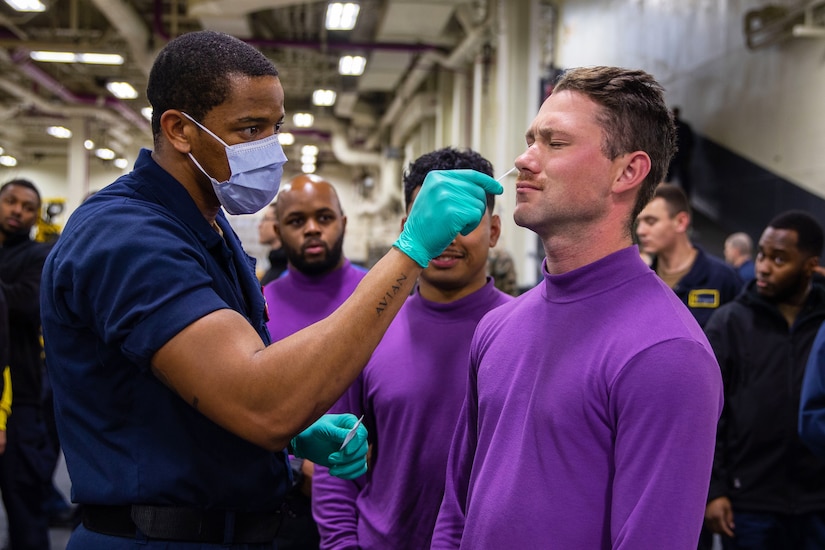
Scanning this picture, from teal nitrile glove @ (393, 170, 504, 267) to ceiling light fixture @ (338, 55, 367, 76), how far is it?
8859mm

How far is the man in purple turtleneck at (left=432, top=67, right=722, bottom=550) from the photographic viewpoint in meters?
1.21

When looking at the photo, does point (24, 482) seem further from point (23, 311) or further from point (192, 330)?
point (192, 330)

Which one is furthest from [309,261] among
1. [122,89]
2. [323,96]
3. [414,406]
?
A: [323,96]

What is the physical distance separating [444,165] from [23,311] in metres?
2.82

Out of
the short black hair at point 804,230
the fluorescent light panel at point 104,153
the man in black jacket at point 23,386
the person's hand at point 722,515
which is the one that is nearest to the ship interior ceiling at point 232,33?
the fluorescent light panel at point 104,153

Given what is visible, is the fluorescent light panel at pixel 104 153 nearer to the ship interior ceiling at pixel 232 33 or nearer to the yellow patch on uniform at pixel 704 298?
the ship interior ceiling at pixel 232 33

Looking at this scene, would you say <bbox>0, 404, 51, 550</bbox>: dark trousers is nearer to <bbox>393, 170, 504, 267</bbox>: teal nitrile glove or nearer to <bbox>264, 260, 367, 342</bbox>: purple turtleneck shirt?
<bbox>264, 260, 367, 342</bbox>: purple turtleneck shirt

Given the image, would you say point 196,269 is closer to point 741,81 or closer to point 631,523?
point 631,523

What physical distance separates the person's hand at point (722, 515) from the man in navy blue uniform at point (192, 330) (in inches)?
82.2

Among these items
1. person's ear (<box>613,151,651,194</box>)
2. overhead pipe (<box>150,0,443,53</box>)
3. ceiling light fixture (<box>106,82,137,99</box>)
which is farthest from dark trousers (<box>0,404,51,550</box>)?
ceiling light fixture (<box>106,82,137,99</box>)

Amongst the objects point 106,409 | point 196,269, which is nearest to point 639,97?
point 196,269

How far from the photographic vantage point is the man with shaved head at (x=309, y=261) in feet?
9.87

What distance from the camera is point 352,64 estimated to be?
1036cm

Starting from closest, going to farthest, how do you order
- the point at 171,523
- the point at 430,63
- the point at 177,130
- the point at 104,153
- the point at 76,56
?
the point at 171,523 → the point at 177,130 → the point at 76,56 → the point at 430,63 → the point at 104,153
